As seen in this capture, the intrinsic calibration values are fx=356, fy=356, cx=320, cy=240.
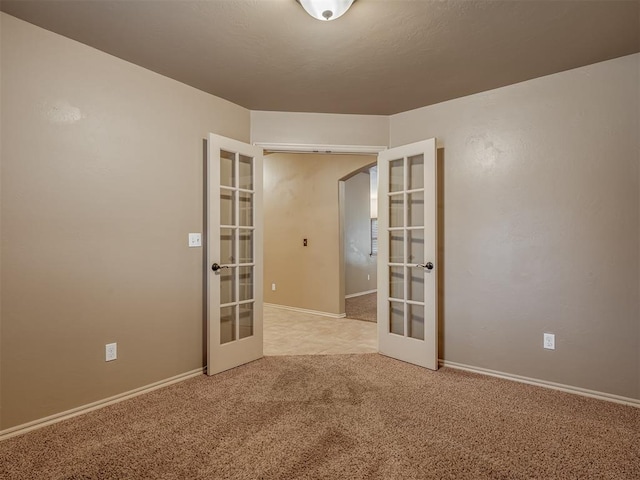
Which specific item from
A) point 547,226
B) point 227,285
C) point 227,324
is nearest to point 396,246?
point 547,226

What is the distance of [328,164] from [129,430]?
4.42 metres

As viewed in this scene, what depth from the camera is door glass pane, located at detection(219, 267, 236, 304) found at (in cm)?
326

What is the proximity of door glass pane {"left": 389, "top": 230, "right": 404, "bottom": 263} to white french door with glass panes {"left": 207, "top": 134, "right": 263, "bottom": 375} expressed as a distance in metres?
1.33

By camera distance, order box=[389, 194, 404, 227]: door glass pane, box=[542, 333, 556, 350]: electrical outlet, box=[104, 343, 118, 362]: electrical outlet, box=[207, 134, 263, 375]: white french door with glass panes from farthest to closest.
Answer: box=[389, 194, 404, 227]: door glass pane, box=[207, 134, 263, 375]: white french door with glass panes, box=[542, 333, 556, 350]: electrical outlet, box=[104, 343, 118, 362]: electrical outlet

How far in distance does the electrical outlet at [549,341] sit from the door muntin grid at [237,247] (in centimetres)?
254

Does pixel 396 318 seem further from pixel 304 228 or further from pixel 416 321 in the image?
pixel 304 228

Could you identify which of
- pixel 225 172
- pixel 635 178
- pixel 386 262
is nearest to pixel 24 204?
pixel 225 172

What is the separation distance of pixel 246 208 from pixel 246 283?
728mm

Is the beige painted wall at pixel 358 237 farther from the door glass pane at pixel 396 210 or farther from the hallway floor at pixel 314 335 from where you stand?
the door glass pane at pixel 396 210

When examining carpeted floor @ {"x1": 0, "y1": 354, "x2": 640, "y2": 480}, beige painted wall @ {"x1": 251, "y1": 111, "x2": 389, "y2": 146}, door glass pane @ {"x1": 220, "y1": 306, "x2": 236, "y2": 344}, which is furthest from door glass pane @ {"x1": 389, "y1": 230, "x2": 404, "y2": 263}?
door glass pane @ {"x1": 220, "y1": 306, "x2": 236, "y2": 344}

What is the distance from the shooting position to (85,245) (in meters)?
2.44

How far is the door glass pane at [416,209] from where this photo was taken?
343cm

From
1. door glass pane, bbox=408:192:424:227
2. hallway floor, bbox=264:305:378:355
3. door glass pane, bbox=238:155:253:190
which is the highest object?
door glass pane, bbox=238:155:253:190

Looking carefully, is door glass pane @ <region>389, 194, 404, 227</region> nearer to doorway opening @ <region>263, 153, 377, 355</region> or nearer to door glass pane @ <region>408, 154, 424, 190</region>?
door glass pane @ <region>408, 154, 424, 190</region>
